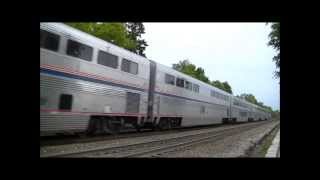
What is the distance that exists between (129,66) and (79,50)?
10.3 feet

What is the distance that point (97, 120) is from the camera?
12078 mm

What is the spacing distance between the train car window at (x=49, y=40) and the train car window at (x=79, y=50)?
53cm

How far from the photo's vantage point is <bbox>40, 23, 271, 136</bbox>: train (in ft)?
32.0

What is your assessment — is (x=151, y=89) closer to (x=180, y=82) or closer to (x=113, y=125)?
(x=113, y=125)

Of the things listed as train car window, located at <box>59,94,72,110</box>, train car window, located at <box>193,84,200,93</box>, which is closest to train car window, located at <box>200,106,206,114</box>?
train car window, located at <box>193,84,200,93</box>

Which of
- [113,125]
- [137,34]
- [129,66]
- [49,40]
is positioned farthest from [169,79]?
[137,34]

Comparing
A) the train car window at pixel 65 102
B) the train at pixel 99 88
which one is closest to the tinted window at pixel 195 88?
the train at pixel 99 88

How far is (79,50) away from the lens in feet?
36.0

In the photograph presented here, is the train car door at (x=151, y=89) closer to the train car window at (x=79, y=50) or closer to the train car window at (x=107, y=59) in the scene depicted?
the train car window at (x=107, y=59)

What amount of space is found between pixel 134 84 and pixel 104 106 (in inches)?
92.0

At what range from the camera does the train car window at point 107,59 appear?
12016 millimetres
